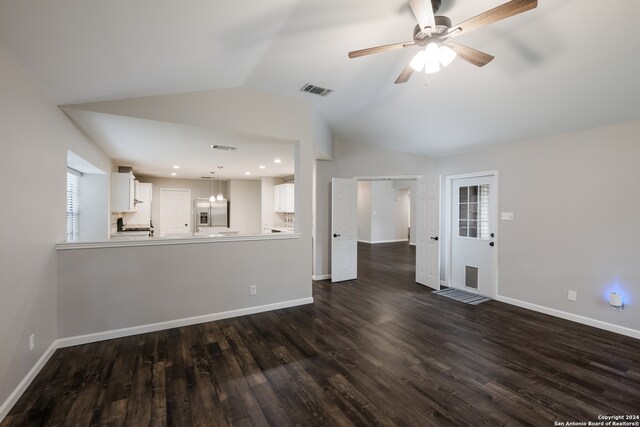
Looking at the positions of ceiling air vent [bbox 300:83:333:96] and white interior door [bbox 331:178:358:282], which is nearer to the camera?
ceiling air vent [bbox 300:83:333:96]

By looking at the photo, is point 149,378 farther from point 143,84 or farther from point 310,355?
point 143,84

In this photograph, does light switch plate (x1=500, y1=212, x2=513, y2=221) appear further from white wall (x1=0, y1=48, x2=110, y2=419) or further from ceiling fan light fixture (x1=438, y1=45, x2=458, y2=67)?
white wall (x1=0, y1=48, x2=110, y2=419)

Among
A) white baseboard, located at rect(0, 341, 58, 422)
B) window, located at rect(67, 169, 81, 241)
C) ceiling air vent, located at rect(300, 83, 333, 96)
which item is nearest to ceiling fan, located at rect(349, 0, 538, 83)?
ceiling air vent, located at rect(300, 83, 333, 96)

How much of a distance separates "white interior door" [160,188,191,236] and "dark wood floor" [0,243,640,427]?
6.45 meters

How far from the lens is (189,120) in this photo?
136 inches

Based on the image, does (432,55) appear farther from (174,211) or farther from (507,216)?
(174,211)

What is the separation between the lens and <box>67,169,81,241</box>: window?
4.41 metres

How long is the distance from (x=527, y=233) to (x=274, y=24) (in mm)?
4249

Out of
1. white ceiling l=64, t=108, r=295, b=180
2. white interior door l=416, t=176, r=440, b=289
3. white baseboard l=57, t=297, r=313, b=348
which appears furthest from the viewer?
white interior door l=416, t=176, r=440, b=289

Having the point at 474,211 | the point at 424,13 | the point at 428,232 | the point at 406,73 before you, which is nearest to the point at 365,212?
the point at 428,232

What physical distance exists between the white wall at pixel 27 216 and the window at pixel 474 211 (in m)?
5.65

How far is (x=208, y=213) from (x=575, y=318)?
8918mm

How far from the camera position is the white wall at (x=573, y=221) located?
3.28 meters

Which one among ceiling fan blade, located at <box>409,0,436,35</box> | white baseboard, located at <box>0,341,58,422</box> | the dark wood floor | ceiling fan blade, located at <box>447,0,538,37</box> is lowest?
the dark wood floor
